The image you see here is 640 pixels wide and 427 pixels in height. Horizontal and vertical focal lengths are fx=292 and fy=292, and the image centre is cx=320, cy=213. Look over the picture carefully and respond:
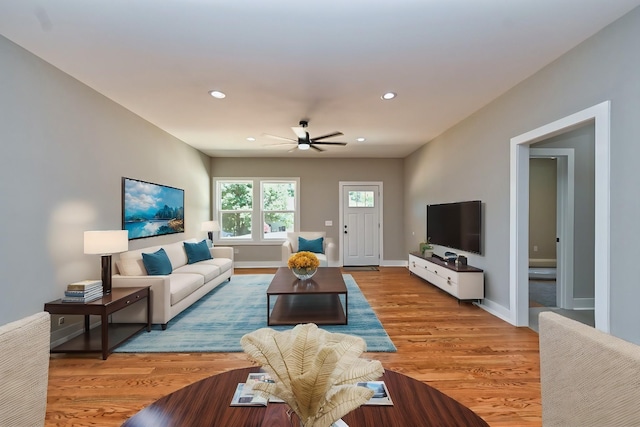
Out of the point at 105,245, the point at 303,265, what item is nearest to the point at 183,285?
the point at 105,245

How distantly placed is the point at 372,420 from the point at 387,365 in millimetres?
1710

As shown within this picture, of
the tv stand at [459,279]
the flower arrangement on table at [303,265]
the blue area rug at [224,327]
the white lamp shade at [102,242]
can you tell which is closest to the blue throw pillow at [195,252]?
the blue area rug at [224,327]

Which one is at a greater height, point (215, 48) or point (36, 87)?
point (215, 48)

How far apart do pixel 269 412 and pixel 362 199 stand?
6349 millimetres

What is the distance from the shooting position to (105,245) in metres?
2.82

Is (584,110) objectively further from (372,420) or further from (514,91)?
(372,420)

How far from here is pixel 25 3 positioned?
6.17ft

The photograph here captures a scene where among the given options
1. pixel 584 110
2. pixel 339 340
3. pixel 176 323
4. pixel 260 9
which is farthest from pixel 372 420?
pixel 176 323

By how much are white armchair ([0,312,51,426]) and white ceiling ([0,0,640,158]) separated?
1971 mm

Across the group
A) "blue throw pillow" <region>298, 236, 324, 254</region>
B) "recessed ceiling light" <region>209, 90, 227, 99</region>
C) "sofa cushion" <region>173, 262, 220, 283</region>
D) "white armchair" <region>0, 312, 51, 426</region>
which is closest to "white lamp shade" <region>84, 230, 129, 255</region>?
"sofa cushion" <region>173, 262, 220, 283</region>

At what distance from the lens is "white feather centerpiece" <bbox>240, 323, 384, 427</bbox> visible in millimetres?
636

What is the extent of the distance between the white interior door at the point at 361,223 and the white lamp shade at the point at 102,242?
4.82 metres

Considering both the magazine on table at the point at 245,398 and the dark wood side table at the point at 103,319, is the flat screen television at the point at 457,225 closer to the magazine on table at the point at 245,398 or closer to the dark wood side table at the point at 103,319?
the magazine on table at the point at 245,398

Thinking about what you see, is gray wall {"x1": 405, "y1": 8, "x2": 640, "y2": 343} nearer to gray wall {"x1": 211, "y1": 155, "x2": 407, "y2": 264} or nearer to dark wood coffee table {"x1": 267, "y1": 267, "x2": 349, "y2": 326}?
dark wood coffee table {"x1": 267, "y1": 267, "x2": 349, "y2": 326}
